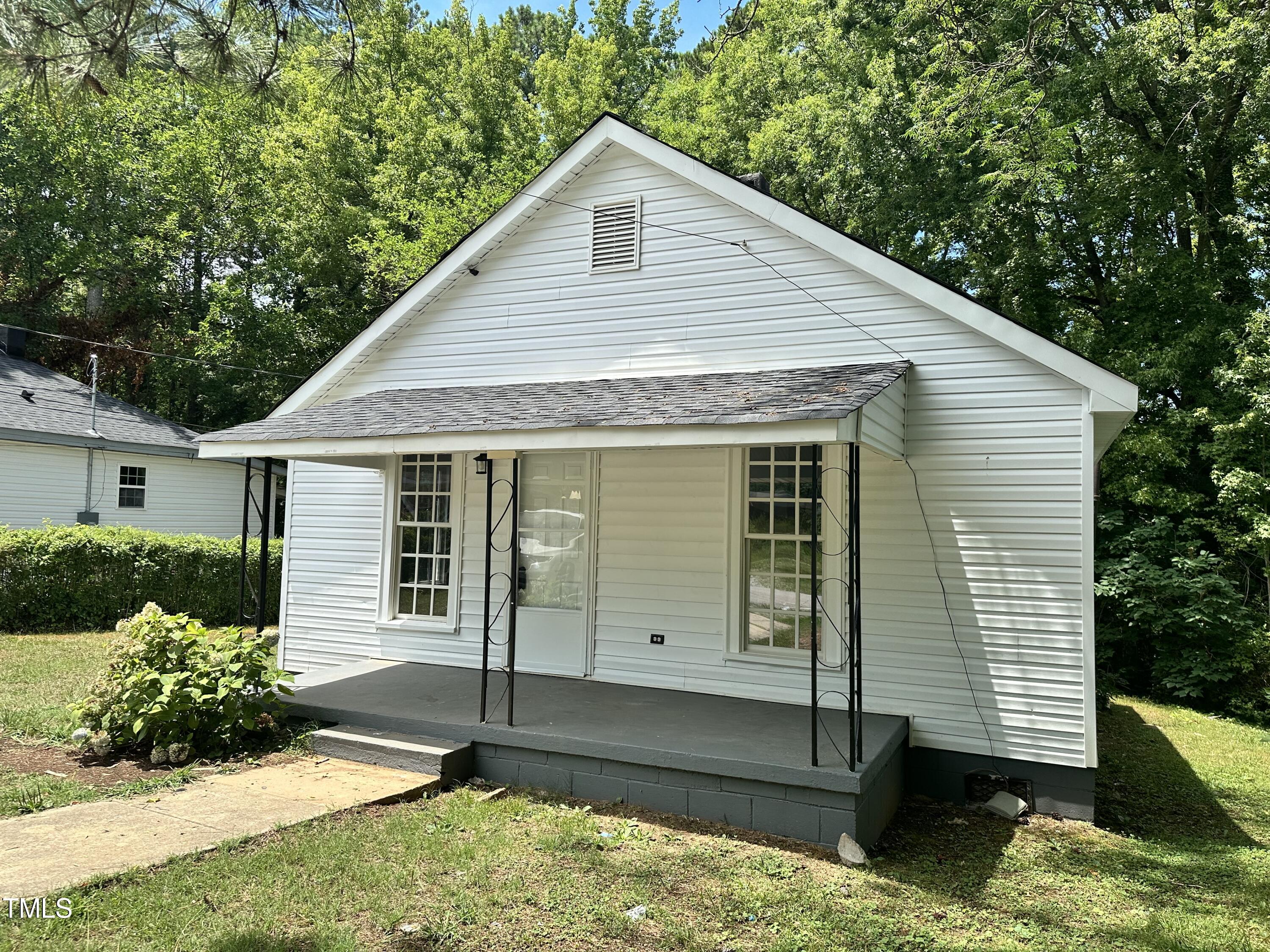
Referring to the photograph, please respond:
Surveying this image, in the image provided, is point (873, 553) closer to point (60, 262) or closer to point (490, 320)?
Answer: point (490, 320)

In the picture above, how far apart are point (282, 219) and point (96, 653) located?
52.2 ft

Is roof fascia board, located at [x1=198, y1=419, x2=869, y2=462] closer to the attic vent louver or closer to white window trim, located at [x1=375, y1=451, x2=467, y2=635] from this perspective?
white window trim, located at [x1=375, y1=451, x2=467, y2=635]

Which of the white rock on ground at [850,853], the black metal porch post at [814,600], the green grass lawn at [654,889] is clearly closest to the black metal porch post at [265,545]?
the green grass lawn at [654,889]

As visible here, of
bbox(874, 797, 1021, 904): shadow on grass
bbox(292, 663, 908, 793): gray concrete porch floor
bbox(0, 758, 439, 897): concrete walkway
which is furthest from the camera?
bbox(292, 663, 908, 793): gray concrete porch floor

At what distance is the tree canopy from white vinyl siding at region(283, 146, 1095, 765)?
2.56 meters

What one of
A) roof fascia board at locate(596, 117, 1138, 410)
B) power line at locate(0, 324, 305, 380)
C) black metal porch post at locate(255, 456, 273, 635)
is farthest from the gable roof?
power line at locate(0, 324, 305, 380)

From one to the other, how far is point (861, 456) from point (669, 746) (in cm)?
305

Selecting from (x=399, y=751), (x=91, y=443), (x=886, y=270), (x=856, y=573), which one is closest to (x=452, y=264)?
(x=886, y=270)

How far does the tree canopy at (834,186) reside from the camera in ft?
37.8

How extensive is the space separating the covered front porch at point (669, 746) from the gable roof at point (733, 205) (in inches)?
127

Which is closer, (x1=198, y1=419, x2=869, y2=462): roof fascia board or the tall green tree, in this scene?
(x1=198, y1=419, x2=869, y2=462): roof fascia board

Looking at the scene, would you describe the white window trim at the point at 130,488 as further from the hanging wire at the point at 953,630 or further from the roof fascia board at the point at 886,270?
the hanging wire at the point at 953,630

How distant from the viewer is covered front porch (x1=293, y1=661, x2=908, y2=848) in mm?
5309

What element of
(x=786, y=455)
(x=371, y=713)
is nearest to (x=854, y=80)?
(x=786, y=455)
